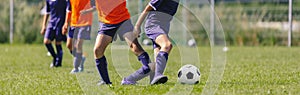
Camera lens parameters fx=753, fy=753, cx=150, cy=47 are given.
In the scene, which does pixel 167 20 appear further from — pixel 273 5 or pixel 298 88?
pixel 273 5

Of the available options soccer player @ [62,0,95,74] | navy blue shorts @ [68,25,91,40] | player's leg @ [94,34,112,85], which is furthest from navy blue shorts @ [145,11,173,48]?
navy blue shorts @ [68,25,91,40]

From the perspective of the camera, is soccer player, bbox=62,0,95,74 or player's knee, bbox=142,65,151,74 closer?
player's knee, bbox=142,65,151,74

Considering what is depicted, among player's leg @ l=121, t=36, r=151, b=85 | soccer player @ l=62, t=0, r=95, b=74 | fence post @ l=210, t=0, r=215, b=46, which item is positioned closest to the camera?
player's leg @ l=121, t=36, r=151, b=85

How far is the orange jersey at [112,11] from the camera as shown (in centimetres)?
795

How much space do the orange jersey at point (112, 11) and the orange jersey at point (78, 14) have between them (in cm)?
256

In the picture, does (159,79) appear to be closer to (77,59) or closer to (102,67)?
(102,67)

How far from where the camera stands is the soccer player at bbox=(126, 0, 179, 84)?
7.91 m

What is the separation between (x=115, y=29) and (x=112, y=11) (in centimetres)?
19

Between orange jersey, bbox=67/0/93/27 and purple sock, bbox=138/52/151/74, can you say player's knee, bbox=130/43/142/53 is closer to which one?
purple sock, bbox=138/52/151/74

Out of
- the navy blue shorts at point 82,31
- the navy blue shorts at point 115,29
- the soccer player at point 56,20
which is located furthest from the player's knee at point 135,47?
the soccer player at point 56,20

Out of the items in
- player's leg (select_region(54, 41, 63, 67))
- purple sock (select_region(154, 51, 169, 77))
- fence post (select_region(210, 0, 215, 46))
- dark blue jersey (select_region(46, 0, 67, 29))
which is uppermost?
purple sock (select_region(154, 51, 169, 77))

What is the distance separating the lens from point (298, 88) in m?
7.39

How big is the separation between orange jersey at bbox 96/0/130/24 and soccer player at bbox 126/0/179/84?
257mm

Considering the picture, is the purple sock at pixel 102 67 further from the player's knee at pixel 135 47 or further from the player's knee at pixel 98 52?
the player's knee at pixel 135 47
